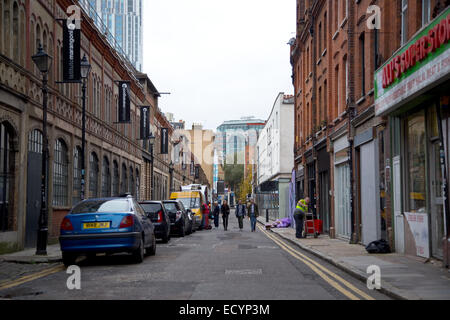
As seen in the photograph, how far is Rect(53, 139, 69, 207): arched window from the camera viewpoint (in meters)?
23.4

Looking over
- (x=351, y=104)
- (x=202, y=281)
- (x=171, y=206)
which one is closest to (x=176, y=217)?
(x=171, y=206)

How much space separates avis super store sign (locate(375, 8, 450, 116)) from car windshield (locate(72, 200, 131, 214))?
6.71 metres

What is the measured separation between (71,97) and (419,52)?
16.8 meters

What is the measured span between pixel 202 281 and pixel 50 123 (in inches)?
526

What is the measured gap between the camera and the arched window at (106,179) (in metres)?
32.5

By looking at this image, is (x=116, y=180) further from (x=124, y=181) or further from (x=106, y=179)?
(x=106, y=179)

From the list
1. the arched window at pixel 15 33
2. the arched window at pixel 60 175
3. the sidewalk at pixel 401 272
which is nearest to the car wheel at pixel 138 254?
the sidewalk at pixel 401 272

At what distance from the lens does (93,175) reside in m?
30.1

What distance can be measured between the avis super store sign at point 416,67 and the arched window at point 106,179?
19.4 meters

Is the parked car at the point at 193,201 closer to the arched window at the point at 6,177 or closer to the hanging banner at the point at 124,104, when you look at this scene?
the hanging banner at the point at 124,104
